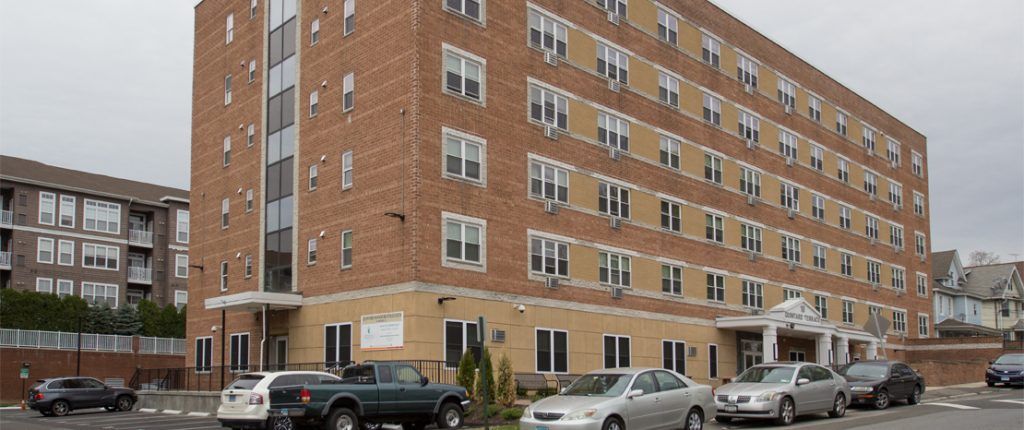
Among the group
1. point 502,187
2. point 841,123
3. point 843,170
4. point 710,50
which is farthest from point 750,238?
point 502,187

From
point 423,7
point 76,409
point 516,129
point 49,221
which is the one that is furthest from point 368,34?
point 49,221

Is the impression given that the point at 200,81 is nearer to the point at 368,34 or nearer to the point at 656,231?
the point at 368,34

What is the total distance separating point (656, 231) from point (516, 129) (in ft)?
32.4

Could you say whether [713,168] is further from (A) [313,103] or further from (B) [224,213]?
(B) [224,213]

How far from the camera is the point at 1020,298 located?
324ft

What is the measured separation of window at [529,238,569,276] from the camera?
35125 mm

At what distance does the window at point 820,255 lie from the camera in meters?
54.6

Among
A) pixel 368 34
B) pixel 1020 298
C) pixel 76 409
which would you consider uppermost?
pixel 368 34

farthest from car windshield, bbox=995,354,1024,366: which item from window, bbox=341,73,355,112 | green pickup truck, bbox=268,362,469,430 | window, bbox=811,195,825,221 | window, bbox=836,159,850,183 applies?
window, bbox=341,73,355,112

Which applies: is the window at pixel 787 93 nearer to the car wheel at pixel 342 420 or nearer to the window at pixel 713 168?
the window at pixel 713 168

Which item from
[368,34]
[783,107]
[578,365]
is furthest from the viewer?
[783,107]

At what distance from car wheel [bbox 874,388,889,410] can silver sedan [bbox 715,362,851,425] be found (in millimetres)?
3308

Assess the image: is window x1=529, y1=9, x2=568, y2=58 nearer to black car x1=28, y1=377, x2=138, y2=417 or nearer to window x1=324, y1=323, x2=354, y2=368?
window x1=324, y1=323, x2=354, y2=368

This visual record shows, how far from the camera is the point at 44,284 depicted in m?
66.1
